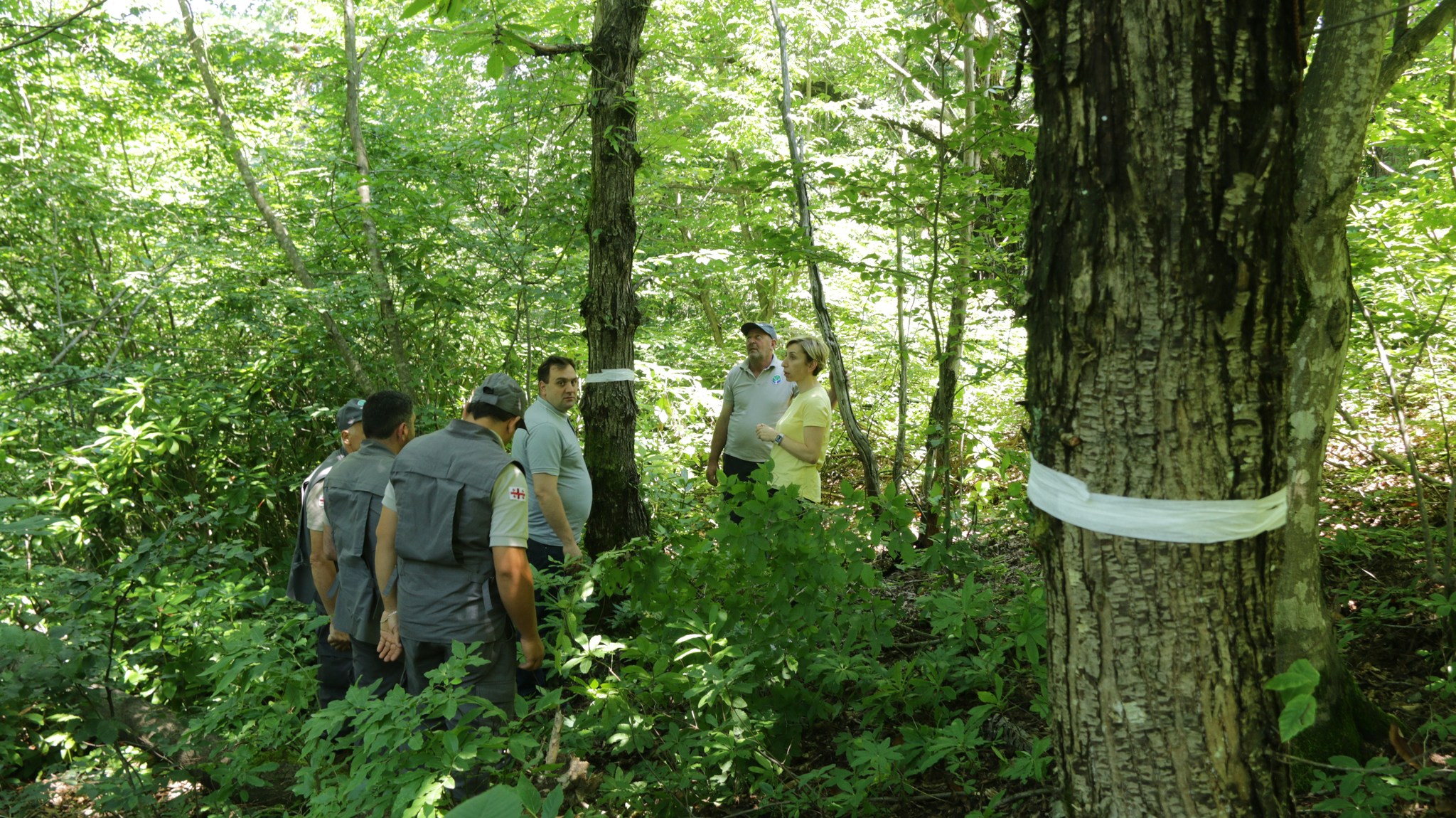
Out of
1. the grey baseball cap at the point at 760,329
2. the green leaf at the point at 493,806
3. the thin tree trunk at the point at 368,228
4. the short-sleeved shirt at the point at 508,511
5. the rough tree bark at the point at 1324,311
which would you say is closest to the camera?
→ the green leaf at the point at 493,806

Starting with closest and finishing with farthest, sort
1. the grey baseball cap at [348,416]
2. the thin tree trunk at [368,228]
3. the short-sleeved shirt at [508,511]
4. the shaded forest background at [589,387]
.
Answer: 1. the shaded forest background at [589,387]
2. the short-sleeved shirt at [508,511]
3. the grey baseball cap at [348,416]
4. the thin tree trunk at [368,228]

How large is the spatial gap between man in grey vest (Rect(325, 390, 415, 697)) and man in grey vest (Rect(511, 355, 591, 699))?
671mm

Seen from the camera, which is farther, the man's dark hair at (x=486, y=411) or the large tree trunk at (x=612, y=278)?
the large tree trunk at (x=612, y=278)

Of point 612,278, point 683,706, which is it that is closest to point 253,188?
point 612,278

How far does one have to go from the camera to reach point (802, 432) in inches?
198

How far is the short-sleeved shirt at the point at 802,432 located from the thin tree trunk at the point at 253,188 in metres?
3.91

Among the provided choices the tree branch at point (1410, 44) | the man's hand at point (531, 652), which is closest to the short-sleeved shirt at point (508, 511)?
the man's hand at point (531, 652)

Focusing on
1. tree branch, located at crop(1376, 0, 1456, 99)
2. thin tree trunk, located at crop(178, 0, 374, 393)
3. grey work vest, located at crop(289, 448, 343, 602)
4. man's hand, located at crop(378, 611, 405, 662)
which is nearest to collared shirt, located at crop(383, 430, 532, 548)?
man's hand, located at crop(378, 611, 405, 662)

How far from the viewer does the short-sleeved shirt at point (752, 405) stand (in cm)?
544

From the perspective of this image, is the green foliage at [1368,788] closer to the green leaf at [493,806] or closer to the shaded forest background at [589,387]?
the shaded forest background at [589,387]

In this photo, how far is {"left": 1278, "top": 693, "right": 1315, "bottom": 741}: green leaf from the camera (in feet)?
4.80

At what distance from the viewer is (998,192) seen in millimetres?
4523

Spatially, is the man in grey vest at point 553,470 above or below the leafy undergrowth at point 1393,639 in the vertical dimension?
above

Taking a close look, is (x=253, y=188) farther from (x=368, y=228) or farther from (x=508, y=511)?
(x=508, y=511)
